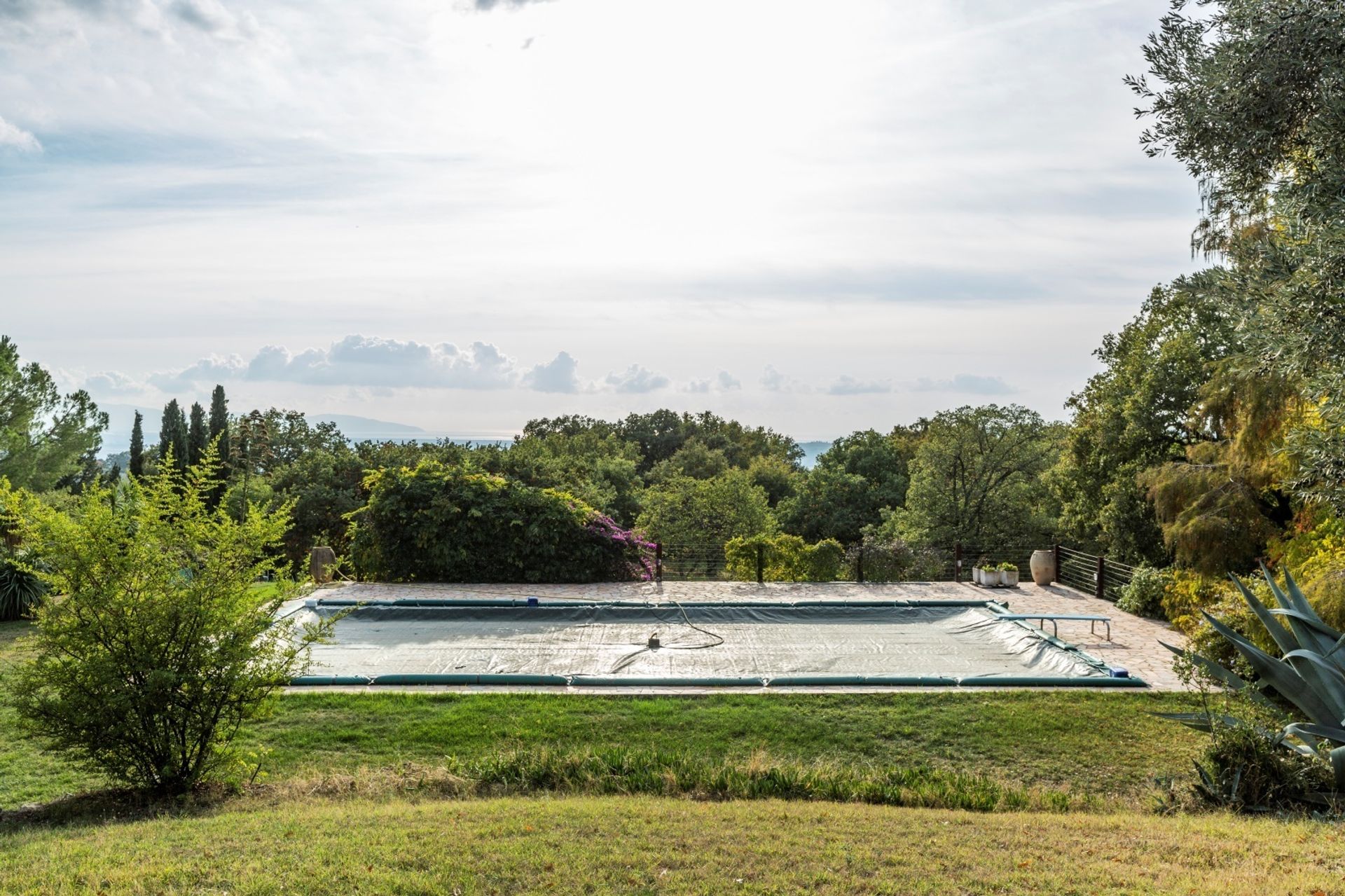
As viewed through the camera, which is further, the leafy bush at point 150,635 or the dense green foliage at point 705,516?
the dense green foliage at point 705,516

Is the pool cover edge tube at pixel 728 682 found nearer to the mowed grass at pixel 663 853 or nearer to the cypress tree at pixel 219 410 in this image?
the mowed grass at pixel 663 853

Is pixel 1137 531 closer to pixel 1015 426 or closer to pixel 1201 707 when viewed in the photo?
pixel 1015 426

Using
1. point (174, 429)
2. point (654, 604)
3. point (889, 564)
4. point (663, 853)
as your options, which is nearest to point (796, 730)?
point (663, 853)

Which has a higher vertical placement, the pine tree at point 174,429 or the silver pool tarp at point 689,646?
the pine tree at point 174,429

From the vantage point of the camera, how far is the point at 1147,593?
14.4 m

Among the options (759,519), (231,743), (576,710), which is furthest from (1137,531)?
(231,743)

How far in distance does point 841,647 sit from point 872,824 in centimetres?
665

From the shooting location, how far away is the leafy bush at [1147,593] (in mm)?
14281

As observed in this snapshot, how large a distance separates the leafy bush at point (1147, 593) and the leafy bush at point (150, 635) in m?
12.3

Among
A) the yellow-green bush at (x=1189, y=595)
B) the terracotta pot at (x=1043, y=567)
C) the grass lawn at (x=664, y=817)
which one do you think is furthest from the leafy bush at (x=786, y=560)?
the grass lawn at (x=664, y=817)

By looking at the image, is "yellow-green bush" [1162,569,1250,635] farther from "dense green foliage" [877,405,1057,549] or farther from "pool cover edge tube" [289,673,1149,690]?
"dense green foliage" [877,405,1057,549]

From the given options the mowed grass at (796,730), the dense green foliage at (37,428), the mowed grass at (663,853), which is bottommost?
the mowed grass at (796,730)

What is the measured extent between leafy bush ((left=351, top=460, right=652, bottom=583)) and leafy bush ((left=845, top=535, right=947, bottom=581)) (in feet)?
13.7

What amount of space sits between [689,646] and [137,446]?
3725 cm
